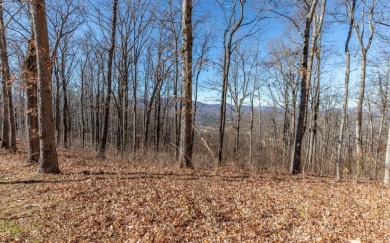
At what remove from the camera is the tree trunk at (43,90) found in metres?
6.53

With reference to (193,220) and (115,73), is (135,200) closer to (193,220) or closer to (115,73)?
(193,220)

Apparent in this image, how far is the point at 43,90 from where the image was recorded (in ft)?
21.7

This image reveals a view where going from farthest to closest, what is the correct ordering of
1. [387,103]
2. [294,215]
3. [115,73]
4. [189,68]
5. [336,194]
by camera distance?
[115,73], [387,103], [189,68], [336,194], [294,215]

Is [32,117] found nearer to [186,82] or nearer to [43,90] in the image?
[43,90]

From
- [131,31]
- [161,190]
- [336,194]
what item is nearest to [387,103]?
[336,194]

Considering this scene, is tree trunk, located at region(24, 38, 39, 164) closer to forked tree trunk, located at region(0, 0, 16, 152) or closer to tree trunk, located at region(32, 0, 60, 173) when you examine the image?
tree trunk, located at region(32, 0, 60, 173)

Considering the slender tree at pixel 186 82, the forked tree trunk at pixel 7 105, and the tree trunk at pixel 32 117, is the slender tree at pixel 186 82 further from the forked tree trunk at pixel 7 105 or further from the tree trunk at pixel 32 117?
the forked tree trunk at pixel 7 105

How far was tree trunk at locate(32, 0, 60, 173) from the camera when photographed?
6527 mm

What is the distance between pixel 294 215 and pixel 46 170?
6560mm

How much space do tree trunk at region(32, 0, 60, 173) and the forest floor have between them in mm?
617

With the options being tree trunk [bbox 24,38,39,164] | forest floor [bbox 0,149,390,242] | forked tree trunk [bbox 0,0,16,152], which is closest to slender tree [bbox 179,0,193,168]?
forest floor [bbox 0,149,390,242]

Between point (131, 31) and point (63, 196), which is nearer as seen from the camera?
point (63, 196)

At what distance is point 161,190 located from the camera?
18.1 feet

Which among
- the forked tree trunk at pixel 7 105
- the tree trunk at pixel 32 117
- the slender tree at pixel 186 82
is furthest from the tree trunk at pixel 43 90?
the forked tree trunk at pixel 7 105
